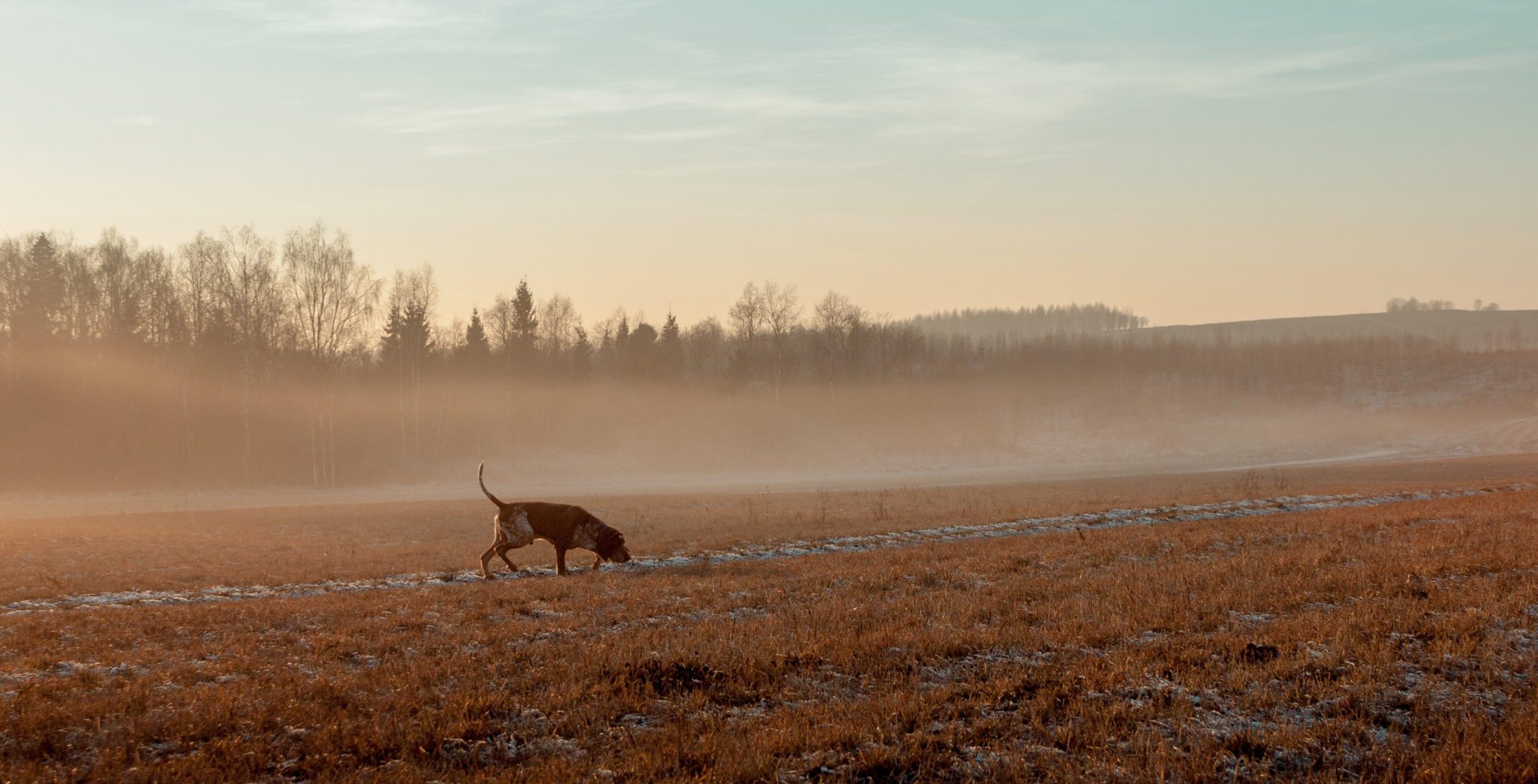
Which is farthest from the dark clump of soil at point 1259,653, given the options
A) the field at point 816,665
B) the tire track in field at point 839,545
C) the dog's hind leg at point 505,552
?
the dog's hind leg at point 505,552

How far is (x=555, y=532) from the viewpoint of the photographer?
20.0 meters

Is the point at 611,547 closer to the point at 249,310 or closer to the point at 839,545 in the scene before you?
the point at 839,545

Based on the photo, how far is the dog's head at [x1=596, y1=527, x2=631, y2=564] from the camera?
66.7 ft

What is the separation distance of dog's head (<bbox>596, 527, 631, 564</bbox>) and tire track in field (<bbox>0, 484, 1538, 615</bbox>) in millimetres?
214

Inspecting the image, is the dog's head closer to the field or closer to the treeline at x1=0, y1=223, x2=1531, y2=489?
the field

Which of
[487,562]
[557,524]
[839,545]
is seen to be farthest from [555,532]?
[839,545]

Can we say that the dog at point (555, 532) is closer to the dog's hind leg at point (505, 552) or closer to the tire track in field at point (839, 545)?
the dog's hind leg at point (505, 552)

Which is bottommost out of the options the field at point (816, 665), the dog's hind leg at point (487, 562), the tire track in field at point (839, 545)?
the tire track in field at point (839, 545)

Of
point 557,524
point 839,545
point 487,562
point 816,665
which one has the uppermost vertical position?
point 557,524

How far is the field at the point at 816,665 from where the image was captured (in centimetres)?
721

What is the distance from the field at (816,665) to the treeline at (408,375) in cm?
4846

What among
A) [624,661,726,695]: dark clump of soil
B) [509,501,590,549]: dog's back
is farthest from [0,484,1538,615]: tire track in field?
[624,661,726,695]: dark clump of soil

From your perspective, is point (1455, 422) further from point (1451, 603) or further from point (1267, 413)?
point (1451, 603)

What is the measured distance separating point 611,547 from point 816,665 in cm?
1123
